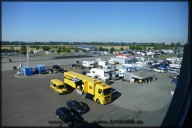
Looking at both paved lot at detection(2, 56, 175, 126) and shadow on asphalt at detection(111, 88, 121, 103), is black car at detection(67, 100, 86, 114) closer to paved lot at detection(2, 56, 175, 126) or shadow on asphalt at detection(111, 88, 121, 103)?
paved lot at detection(2, 56, 175, 126)

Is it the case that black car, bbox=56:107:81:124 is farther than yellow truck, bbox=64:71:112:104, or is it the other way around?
yellow truck, bbox=64:71:112:104

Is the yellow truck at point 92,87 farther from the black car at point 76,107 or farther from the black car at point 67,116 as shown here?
the black car at point 67,116

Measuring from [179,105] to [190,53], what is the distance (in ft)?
1.81

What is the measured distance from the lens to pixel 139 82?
538 inches

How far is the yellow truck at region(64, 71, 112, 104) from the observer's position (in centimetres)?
883

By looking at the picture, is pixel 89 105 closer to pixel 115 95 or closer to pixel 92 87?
pixel 92 87

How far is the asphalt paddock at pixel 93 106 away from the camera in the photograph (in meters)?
6.64

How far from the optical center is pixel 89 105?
866 centimetres

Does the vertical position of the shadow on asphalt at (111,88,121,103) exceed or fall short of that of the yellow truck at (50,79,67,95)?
it falls short

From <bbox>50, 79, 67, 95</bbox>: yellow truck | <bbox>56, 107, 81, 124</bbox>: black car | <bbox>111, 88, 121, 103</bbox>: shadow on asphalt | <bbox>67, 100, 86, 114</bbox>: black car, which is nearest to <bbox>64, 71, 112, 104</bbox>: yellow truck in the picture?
<bbox>50, 79, 67, 95</bbox>: yellow truck

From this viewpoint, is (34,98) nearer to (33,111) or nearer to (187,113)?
(33,111)

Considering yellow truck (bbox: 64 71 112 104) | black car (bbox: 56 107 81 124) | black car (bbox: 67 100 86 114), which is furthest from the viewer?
yellow truck (bbox: 64 71 112 104)

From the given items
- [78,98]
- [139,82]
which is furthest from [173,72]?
[78,98]

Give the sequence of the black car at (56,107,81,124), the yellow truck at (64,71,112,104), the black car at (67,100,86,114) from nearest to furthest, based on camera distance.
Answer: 1. the black car at (56,107,81,124)
2. the black car at (67,100,86,114)
3. the yellow truck at (64,71,112,104)
